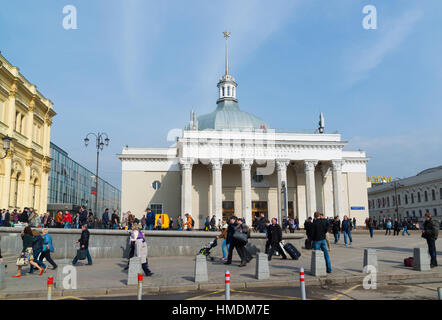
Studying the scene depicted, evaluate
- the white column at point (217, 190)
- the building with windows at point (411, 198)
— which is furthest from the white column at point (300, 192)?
the building with windows at point (411, 198)

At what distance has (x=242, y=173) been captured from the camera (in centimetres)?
3822

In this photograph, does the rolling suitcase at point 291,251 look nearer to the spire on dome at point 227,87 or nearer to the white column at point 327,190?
the white column at point 327,190

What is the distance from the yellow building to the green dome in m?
18.3

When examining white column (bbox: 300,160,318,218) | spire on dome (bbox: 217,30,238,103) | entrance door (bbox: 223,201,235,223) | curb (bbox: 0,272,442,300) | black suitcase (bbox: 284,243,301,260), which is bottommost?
curb (bbox: 0,272,442,300)

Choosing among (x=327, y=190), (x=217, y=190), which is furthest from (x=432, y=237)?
(x=327, y=190)

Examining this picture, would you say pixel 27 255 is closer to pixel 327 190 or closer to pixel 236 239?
pixel 236 239

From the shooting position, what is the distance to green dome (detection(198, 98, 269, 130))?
4483 centimetres

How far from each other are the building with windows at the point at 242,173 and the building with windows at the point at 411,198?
73.9ft

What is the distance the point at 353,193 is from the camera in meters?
45.4

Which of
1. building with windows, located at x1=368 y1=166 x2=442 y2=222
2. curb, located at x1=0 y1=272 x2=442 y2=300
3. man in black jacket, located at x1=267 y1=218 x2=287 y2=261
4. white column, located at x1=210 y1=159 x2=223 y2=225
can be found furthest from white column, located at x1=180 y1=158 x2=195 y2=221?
building with windows, located at x1=368 y1=166 x2=442 y2=222

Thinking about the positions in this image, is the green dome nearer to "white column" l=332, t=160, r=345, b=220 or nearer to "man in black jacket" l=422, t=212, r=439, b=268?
"white column" l=332, t=160, r=345, b=220

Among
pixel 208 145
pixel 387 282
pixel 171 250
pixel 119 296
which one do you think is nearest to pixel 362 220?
pixel 208 145
